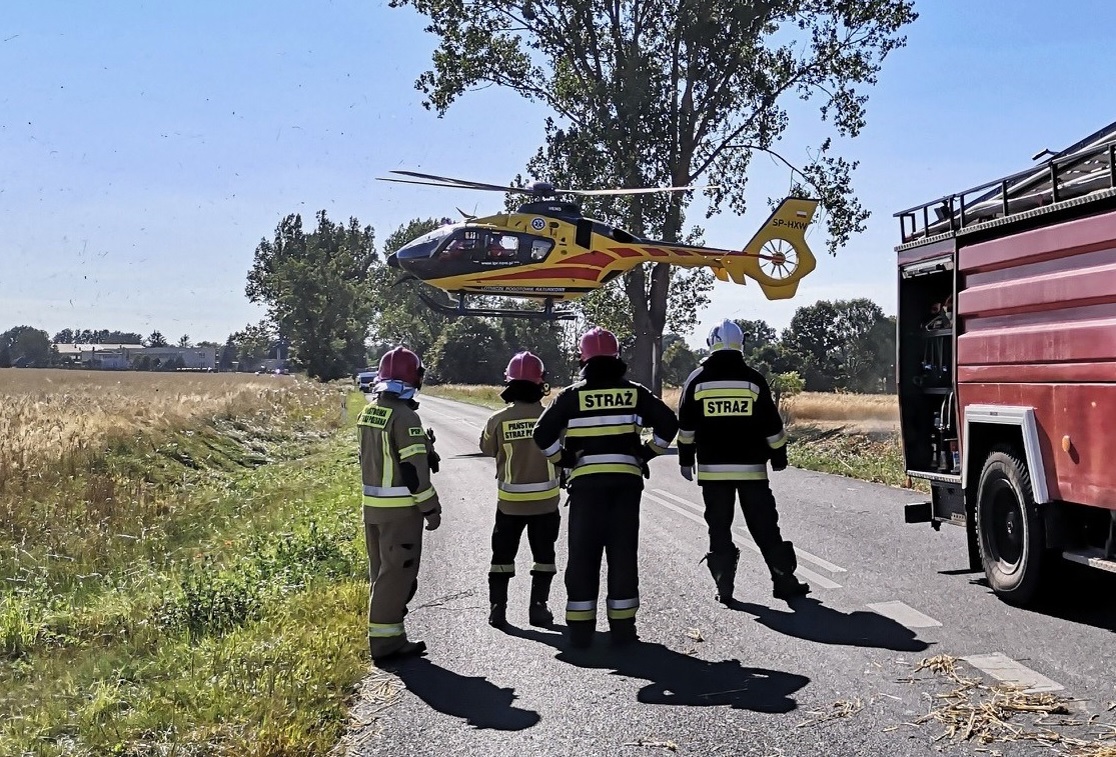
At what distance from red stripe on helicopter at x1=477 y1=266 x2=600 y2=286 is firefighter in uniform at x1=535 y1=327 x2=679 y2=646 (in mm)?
16767

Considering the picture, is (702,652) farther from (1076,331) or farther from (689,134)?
(689,134)

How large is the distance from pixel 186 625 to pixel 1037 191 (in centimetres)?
738

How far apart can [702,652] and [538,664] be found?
986 millimetres

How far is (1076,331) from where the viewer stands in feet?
23.6

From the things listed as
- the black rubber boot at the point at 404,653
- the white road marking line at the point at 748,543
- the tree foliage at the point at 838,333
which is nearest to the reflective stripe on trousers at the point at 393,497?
the black rubber boot at the point at 404,653

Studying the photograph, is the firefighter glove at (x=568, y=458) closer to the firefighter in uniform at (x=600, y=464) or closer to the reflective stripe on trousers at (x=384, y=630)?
the firefighter in uniform at (x=600, y=464)

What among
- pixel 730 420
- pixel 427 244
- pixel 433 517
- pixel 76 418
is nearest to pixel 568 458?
pixel 433 517

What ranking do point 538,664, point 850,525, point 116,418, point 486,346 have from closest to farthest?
point 538,664, point 850,525, point 116,418, point 486,346

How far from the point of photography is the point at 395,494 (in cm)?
712

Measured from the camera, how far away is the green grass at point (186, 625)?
5.79 m

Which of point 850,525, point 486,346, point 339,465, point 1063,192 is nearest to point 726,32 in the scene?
point 339,465

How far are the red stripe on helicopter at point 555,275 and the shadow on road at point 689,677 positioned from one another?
1722 cm

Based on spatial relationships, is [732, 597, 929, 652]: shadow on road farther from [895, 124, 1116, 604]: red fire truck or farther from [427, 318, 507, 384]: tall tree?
[427, 318, 507, 384]: tall tree

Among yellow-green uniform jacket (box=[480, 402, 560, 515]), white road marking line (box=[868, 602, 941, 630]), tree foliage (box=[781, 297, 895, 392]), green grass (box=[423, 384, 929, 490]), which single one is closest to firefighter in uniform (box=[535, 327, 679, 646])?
yellow-green uniform jacket (box=[480, 402, 560, 515])
